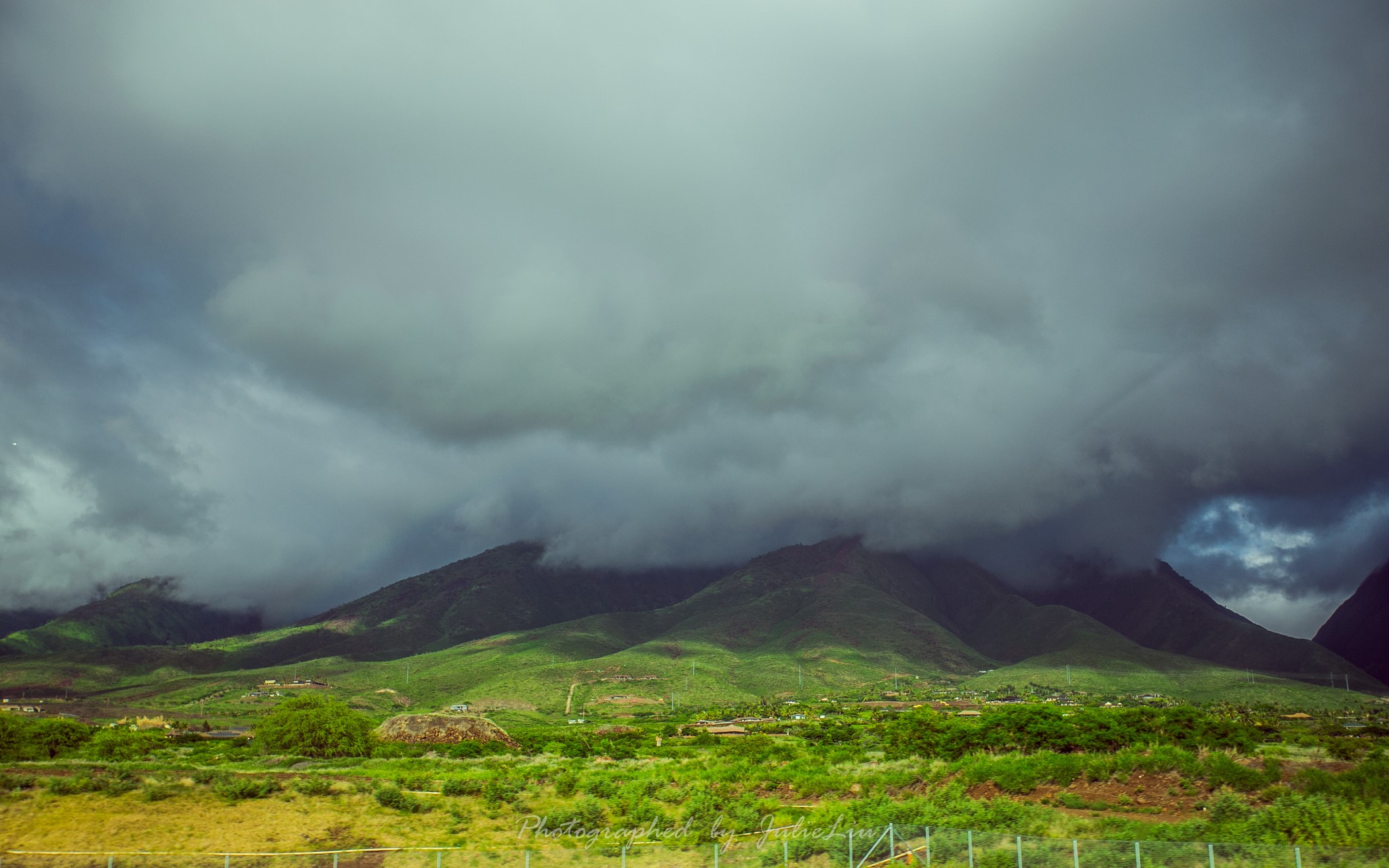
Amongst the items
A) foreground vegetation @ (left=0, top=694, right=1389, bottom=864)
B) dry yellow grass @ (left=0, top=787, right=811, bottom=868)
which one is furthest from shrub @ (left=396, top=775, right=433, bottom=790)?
dry yellow grass @ (left=0, top=787, right=811, bottom=868)

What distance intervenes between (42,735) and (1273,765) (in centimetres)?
11199

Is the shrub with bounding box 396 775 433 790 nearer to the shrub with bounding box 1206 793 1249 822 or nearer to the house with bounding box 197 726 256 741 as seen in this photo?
the shrub with bounding box 1206 793 1249 822

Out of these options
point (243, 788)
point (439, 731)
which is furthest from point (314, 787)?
point (439, 731)

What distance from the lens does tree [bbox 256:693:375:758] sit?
92125 mm

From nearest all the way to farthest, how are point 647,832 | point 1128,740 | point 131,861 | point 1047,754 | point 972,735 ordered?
point 131,861, point 647,832, point 1047,754, point 1128,740, point 972,735

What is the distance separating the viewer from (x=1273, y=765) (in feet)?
149

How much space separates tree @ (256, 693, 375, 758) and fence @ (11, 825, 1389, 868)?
4823 cm

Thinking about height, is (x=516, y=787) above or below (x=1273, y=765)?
below

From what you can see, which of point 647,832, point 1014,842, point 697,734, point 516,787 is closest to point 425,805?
point 516,787

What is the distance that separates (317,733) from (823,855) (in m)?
76.0

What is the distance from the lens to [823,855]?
37656 millimetres

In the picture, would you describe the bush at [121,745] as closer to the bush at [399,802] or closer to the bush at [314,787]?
the bush at [314,787]

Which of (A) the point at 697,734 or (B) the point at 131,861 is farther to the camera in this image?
(A) the point at 697,734

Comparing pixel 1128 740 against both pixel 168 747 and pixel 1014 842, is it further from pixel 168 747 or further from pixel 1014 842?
pixel 168 747
